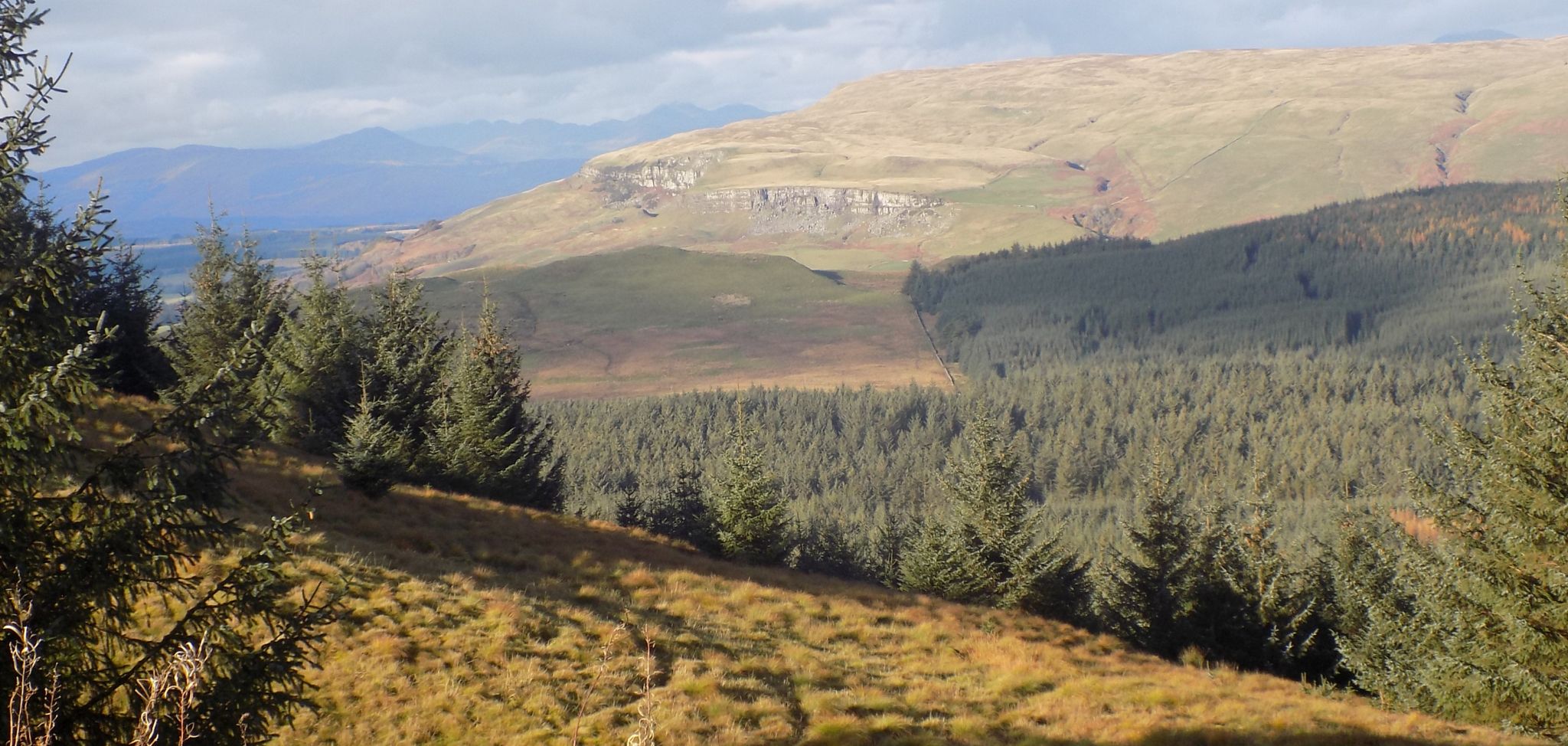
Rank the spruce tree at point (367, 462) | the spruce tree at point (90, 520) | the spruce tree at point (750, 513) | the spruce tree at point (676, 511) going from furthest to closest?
the spruce tree at point (676, 511) → the spruce tree at point (750, 513) → the spruce tree at point (367, 462) → the spruce tree at point (90, 520)

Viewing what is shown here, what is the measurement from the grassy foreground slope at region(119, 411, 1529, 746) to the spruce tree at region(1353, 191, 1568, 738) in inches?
47.2

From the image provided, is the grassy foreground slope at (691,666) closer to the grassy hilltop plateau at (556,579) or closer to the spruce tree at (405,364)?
the grassy hilltop plateau at (556,579)

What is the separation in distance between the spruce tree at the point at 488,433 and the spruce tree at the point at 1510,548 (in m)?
34.7

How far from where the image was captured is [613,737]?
16.2 meters

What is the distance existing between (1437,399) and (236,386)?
226135 mm

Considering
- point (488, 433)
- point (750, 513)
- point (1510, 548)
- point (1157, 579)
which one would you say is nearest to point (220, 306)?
point (488, 433)

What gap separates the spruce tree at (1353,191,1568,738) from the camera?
18453 millimetres

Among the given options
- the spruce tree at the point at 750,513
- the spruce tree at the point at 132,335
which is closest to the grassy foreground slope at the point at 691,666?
the spruce tree at the point at 750,513

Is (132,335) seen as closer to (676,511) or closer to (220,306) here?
(220,306)

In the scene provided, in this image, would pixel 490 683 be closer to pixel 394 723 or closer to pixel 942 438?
pixel 394 723

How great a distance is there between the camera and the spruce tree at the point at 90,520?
29.7 ft

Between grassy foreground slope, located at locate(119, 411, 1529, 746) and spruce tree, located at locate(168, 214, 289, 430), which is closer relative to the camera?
grassy foreground slope, located at locate(119, 411, 1529, 746)

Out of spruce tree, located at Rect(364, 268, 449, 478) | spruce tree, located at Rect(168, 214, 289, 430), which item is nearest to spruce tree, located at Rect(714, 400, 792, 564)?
spruce tree, located at Rect(364, 268, 449, 478)

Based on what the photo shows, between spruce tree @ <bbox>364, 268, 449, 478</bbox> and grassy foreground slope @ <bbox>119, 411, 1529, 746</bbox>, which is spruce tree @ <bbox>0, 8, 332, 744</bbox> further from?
spruce tree @ <bbox>364, 268, 449, 478</bbox>
